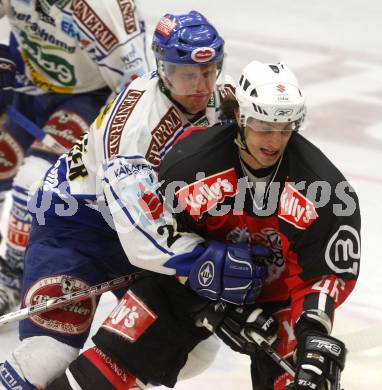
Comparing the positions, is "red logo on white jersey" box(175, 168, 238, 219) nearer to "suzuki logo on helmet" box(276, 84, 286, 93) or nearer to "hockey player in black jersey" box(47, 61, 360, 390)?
"hockey player in black jersey" box(47, 61, 360, 390)

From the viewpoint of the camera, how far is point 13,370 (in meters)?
2.99

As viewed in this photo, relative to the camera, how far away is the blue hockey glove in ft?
9.12

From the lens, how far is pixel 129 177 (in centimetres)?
299

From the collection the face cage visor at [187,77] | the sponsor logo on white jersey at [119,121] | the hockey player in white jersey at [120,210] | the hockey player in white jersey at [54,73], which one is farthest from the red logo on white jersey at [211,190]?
the hockey player in white jersey at [54,73]

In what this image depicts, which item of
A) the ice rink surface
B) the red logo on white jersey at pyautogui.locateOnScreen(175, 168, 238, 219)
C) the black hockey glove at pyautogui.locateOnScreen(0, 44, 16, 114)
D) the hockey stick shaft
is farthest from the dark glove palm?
the black hockey glove at pyautogui.locateOnScreen(0, 44, 16, 114)

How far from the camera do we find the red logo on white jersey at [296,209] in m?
2.68

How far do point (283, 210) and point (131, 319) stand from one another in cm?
51

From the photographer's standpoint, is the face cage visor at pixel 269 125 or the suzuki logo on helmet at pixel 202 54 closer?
the face cage visor at pixel 269 125

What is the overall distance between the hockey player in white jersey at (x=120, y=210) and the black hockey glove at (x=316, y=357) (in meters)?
0.24

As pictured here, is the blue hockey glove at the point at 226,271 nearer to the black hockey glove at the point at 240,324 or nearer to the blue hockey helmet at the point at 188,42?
the black hockey glove at the point at 240,324

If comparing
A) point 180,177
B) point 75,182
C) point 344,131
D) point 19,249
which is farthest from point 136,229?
point 344,131

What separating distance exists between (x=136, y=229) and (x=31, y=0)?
1473 millimetres

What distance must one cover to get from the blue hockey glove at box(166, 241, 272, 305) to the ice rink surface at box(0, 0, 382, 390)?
79cm

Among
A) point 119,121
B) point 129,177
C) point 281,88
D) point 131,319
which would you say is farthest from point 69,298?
point 281,88
